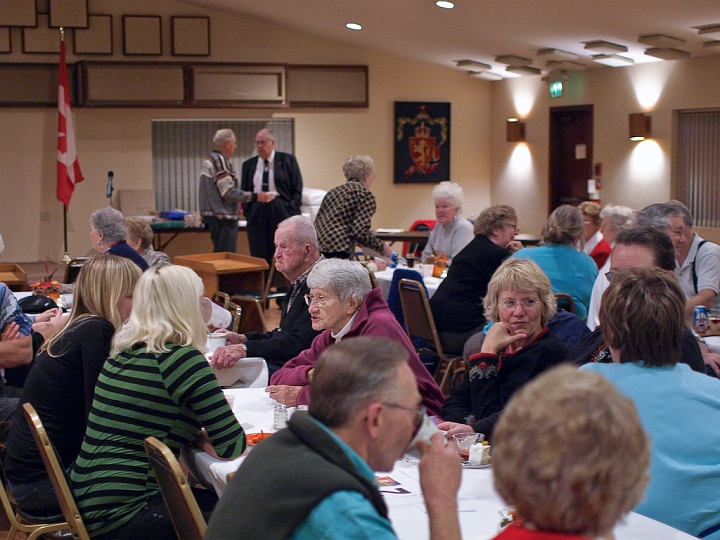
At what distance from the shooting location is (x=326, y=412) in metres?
1.65

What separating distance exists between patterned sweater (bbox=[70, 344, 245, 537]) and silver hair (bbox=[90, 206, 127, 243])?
9.46 ft

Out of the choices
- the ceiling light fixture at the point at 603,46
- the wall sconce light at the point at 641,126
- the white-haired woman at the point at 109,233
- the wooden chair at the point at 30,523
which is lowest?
the wooden chair at the point at 30,523

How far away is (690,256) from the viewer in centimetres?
486

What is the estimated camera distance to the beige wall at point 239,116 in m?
11.6

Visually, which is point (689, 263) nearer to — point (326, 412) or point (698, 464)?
point (698, 464)

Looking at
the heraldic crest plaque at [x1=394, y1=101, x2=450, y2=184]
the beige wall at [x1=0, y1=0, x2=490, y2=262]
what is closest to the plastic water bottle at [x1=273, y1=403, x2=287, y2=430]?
the beige wall at [x1=0, y1=0, x2=490, y2=262]

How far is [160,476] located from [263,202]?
695 centimetres

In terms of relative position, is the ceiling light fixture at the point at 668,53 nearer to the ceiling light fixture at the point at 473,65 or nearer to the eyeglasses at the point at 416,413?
the ceiling light fixture at the point at 473,65

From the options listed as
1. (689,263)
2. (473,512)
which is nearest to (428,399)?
(473,512)

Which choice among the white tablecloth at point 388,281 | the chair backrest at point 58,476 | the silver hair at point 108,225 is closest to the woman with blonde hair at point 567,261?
the white tablecloth at point 388,281

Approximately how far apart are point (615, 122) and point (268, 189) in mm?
4391

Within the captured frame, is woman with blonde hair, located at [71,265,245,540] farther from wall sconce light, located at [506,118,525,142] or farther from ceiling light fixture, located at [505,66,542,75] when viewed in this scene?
wall sconce light, located at [506,118,525,142]

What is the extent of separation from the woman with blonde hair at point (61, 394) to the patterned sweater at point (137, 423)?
0.35 m

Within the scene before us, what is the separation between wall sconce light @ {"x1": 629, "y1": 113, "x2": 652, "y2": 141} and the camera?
33.7ft
